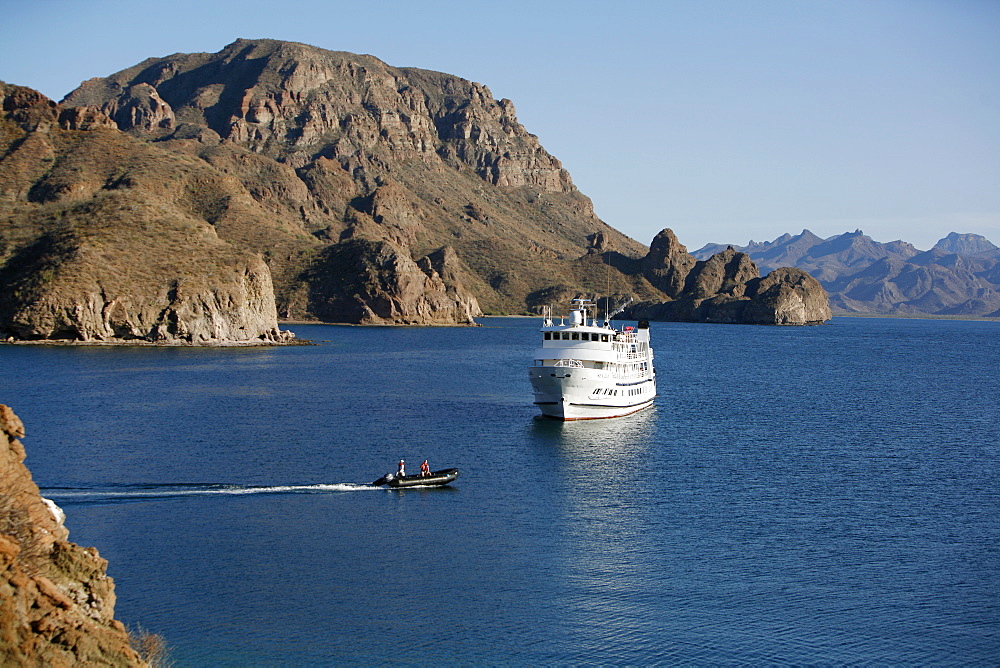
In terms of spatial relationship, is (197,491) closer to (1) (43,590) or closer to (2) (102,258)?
(1) (43,590)

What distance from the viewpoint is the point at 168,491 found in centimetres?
4581

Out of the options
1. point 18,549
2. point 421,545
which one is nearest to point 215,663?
point 18,549

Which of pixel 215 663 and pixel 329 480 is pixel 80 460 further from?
pixel 215 663

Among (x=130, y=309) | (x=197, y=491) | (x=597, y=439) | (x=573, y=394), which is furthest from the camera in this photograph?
(x=130, y=309)

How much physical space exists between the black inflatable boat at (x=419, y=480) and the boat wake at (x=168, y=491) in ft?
2.45

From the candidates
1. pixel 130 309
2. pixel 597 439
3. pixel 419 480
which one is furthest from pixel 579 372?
pixel 130 309

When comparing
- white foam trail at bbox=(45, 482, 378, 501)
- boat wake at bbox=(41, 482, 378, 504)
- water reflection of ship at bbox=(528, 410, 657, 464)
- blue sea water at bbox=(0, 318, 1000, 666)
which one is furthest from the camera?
water reflection of ship at bbox=(528, 410, 657, 464)

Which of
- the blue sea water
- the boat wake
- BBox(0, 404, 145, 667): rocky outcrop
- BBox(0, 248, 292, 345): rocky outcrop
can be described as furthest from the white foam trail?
BBox(0, 248, 292, 345): rocky outcrop

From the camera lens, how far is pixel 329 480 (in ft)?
163

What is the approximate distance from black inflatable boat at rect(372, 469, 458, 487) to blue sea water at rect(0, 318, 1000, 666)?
28.3 inches

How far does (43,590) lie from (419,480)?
30256 mm

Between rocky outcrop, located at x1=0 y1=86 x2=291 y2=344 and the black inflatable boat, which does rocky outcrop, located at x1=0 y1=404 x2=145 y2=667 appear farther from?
rocky outcrop, located at x1=0 y1=86 x2=291 y2=344

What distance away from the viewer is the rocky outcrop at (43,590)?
714 inches

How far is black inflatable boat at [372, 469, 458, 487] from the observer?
48312 millimetres
